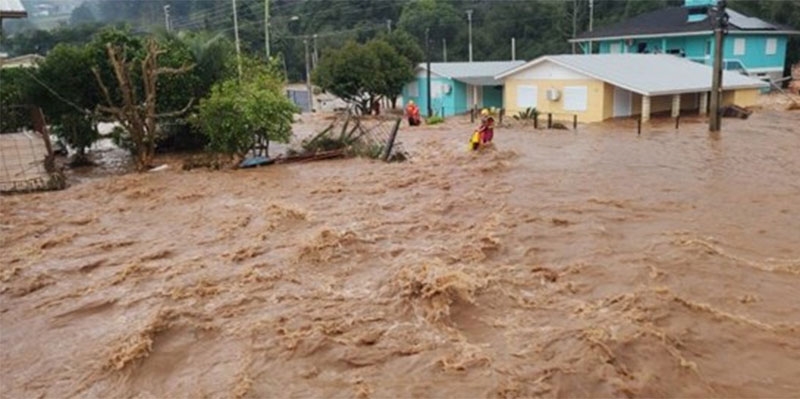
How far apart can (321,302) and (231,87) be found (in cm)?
1205

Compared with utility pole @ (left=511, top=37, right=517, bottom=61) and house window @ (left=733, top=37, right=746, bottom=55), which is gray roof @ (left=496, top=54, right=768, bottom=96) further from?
utility pole @ (left=511, top=37, right=517, bottom=61)

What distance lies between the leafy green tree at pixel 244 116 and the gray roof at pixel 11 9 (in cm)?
675

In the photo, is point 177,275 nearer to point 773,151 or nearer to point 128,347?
point 128,347

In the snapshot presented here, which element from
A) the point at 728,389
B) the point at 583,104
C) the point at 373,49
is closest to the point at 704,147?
the point at 583,104

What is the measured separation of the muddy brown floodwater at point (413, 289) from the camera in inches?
222

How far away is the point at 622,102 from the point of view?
28516 mm

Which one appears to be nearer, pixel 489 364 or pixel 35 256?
pixel 489 364

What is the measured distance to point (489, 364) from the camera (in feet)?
18.8

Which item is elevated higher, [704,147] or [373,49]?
[373,49]

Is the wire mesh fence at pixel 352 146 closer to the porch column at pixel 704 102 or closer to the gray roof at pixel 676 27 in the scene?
the porch column at pixel 704 102

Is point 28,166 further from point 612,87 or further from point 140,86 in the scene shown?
point 612,87

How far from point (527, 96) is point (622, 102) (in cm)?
419

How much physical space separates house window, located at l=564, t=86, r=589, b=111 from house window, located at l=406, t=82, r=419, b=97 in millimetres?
12923

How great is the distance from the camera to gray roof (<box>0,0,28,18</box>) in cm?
1038
